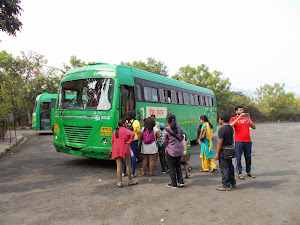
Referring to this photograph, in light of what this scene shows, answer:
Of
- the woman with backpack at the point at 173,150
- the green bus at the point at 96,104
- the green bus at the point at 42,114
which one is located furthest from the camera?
the green bus at the point at 42,114

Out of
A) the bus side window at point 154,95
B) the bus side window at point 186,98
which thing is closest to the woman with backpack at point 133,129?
the bus side window at point 154,95

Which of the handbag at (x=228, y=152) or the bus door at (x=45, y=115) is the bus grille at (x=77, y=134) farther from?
the bus door at (x=45, y=115)

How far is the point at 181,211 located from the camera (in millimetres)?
4227

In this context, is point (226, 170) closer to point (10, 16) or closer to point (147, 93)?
point (147, 93)

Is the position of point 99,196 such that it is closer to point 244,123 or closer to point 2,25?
point 244,123

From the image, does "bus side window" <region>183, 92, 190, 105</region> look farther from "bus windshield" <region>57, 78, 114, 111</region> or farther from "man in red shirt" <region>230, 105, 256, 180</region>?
"man in red shirt" <region>230, 105, 256, 180</region>

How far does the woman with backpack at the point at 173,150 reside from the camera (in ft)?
18.0

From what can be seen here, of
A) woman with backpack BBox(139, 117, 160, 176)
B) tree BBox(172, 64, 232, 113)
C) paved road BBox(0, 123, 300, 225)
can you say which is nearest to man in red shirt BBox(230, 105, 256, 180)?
paved road BBox(0, 123, 300, 225)

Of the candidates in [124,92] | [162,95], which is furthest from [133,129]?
[162,95]

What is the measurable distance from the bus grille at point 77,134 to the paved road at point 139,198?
33.7 inches

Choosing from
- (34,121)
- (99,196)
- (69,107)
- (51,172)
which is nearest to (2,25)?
(69,107)

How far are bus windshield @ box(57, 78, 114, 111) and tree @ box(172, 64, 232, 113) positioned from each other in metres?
36.4

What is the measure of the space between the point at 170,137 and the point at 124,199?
165 centimetres

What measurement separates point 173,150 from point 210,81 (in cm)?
3827
